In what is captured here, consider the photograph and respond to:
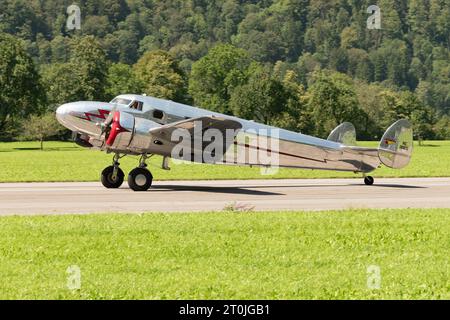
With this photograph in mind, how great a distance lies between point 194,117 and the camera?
2798 cm

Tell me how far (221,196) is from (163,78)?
100607mm

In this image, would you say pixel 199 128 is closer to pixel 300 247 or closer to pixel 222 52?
pixel 300 247

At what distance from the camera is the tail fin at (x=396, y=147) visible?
30.0 meters

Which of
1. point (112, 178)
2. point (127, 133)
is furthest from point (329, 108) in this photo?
point (127, 133)

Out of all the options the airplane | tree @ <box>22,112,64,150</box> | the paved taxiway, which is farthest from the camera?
tree @ <box>22,112,64,150</box>

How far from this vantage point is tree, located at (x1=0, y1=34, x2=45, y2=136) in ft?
315

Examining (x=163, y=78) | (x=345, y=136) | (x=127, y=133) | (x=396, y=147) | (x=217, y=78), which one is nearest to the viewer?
(x=127, y=133)

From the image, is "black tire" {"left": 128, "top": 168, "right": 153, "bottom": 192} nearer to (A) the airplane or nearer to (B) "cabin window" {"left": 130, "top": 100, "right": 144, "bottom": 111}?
(A) the airplane

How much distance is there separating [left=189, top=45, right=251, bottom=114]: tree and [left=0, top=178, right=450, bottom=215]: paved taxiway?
305 ft

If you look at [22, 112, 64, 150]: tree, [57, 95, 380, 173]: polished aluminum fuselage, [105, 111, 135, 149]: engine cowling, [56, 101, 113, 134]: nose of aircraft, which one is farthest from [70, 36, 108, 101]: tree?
[105, 111, 135, 149]: engine cowling

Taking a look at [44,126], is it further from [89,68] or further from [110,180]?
[110,180]

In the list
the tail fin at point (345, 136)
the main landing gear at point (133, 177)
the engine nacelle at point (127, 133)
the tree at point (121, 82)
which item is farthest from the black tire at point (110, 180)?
the tree at point (121, 82)

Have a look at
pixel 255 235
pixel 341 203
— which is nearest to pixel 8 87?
pixel 341 203

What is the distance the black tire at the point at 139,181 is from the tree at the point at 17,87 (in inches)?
2820
